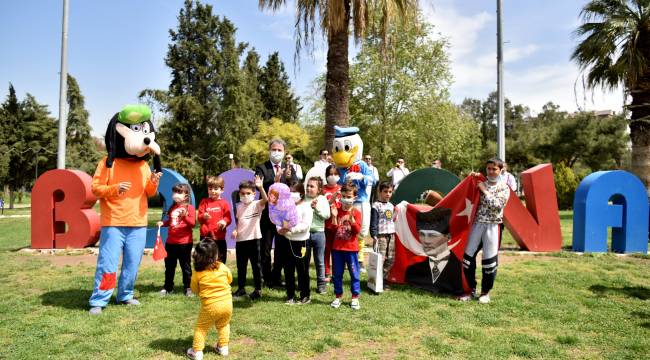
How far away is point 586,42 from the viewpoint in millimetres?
15859

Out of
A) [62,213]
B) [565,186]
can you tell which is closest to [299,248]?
[62,213]

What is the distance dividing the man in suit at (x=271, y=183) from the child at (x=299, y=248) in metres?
0.42

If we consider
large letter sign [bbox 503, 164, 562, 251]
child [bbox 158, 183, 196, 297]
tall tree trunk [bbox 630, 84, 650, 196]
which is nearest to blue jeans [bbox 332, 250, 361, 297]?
child [bbox 158, 183, 196, 297]

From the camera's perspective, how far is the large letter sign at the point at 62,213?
32.1 feet

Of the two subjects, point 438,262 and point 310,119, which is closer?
point 438,262

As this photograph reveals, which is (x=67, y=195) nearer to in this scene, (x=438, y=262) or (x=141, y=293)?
(x=141, y=293)

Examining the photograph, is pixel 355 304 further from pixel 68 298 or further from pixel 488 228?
pixel 68 298

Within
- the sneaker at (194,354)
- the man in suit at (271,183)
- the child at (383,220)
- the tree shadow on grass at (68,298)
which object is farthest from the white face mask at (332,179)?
the tree shadow on grass at (68,298)

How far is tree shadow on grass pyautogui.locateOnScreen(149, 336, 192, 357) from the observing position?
13.0 ft

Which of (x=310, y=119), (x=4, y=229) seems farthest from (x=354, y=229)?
(x=310, y=119)

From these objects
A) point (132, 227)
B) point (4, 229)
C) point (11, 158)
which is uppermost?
point (11, 158)

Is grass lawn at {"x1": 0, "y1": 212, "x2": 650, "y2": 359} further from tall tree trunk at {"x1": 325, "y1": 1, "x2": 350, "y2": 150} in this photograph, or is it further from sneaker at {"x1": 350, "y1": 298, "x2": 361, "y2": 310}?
tall tree trunk at {"x1": 325, "y1": 1, "x2": 350, "y2": 150}

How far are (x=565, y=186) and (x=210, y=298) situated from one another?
25776mm

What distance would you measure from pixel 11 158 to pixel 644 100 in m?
40.0
